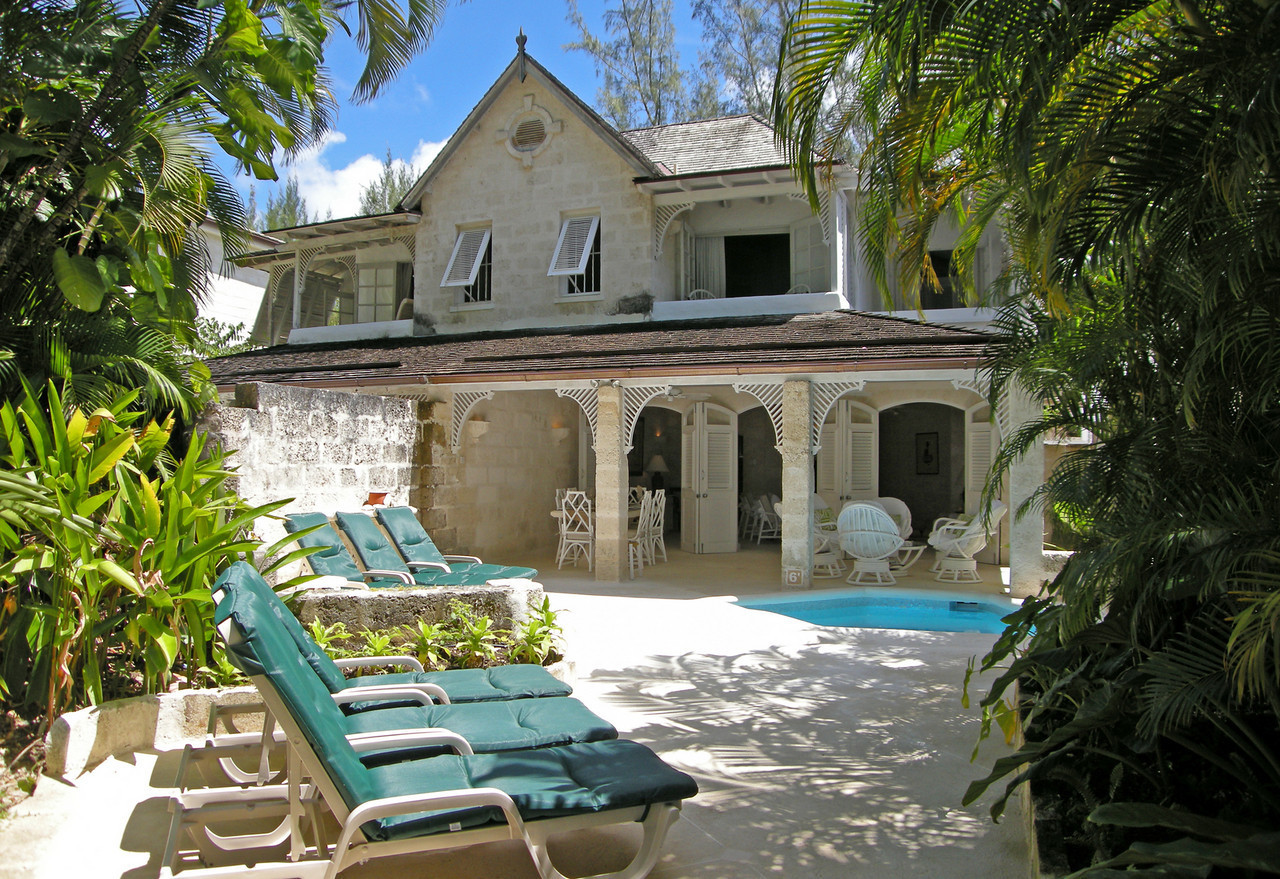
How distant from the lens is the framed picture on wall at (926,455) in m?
16.8

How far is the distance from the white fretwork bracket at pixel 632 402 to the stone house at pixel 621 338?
3 centimetres

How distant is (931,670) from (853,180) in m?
9.60

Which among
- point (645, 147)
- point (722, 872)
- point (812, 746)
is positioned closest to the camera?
point (722, 872)

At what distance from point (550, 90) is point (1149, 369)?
12.9 meters

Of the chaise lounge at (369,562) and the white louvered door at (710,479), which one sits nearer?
the chaise lounge at (369,562)

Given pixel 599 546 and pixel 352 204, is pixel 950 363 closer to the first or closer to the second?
pixel 599 546

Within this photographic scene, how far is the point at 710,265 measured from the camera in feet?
48.2

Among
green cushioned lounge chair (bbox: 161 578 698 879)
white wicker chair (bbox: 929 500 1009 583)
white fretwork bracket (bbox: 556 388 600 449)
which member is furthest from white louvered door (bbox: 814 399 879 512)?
green cushioned lounge chair (bbox: 161 578 698 879)

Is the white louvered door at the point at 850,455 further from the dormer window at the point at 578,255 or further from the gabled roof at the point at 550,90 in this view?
the gabled roof at the point at 550,90

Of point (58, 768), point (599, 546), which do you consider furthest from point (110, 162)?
point (599, 546)

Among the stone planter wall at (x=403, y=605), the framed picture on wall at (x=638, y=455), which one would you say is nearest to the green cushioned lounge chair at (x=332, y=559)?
the stone planter wall at (x=403, y=605)

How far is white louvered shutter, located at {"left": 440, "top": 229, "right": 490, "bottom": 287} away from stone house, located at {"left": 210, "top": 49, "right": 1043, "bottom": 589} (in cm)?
4

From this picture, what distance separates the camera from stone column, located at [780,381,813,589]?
9906 mm

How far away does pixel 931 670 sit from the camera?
6.15m
